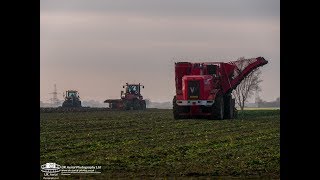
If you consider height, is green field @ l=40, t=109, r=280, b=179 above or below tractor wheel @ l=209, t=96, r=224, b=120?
below

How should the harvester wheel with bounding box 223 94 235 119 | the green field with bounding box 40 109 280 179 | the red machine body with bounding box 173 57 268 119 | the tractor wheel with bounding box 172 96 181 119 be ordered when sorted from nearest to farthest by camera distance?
the green field with bounding box 40 109 280 179 < the red machine body with bounding box 173 57 268 119 < the tractor wheel with bounding box 172 96 181 119 < the harvester wheel with bounding box 223 94 235 119

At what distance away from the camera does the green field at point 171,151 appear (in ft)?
32.3

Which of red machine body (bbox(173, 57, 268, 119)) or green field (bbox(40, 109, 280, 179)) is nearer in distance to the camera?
green field (bbox(40, 109, 280, 179))

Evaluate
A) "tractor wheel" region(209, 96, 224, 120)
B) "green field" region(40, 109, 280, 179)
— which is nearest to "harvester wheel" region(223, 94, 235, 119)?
"tractor wheel" region(209, 96, 224, 120)

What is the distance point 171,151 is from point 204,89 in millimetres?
10312

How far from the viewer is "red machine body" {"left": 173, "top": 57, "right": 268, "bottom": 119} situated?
2275cm

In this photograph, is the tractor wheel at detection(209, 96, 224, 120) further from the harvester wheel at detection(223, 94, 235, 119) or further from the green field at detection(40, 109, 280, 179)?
the green field at detection(40, 109, 280, 179)

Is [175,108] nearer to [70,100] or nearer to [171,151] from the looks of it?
[171,151]

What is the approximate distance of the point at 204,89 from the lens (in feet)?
→ 74.8

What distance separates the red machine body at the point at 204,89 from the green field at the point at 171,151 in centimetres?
338

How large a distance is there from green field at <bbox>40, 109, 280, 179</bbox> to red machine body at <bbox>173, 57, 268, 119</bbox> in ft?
11.1

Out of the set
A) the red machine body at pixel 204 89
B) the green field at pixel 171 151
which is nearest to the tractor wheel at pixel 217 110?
the red machine body at pixel 204 89
